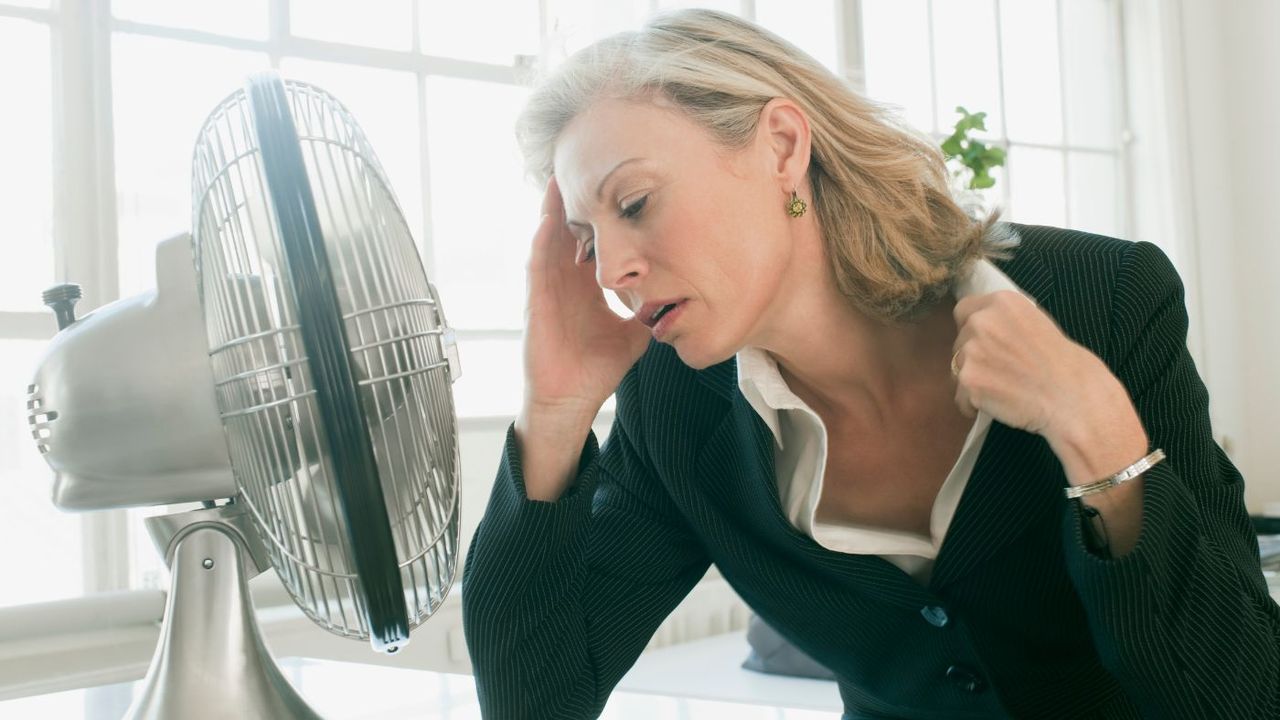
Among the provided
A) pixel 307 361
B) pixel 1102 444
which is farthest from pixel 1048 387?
pixel 307 361

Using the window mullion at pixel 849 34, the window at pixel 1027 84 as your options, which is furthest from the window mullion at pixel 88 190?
the window at pixel 1027 84

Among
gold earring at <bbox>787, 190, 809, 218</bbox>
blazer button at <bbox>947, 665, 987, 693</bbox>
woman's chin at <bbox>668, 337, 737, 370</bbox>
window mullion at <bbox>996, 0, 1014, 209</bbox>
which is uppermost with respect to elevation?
window mullion at <bbox>996, 0, 1014, 209</bbox>

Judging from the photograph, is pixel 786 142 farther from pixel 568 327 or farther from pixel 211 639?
pixel 211 639

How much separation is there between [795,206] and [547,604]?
534mm

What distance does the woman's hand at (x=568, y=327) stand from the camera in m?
1.25

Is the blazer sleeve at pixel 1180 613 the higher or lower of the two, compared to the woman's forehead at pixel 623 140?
lower

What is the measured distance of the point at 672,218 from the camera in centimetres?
114

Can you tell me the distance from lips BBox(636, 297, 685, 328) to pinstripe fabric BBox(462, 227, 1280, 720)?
16 cm

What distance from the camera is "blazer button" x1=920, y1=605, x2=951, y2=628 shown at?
1.15 m

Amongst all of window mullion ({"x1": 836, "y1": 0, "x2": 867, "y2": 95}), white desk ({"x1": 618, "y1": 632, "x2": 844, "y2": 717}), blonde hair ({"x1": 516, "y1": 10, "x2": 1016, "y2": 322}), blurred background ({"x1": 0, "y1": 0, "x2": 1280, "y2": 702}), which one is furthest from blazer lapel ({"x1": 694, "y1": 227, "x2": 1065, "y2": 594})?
window mullion ({"x1": 836, "y1": 0, "x2": 867, "y2": 95})

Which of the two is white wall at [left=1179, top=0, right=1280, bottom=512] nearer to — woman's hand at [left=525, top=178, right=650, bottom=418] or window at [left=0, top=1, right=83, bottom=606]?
woman's hand at [left=525, top=178, right=650, bottom=418]

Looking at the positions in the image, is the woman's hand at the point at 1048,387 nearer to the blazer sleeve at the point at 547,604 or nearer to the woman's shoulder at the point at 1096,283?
the woman's shoulder at the point at 1096,283

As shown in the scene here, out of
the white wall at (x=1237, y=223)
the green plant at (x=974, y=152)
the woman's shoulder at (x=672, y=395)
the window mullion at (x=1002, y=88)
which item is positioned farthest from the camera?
the white wall at (x=1237, y=223)

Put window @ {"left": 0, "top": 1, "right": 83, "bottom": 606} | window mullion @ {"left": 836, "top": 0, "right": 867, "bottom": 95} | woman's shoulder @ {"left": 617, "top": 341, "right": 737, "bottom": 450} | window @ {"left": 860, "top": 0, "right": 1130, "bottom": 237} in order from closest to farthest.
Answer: woman's shoulder @ {"left": 617, "top": 341, "right": 737, "bottom": 450} → window @ {"left": 0, "top": 1, "right": 83, "bottom": 606} → window mullion @ {"left": 836, "top": 0, "right": 867, "bottom": 95} → window @ {"left": 860, "top": 0, "right": 1130, "bottom": 237}
